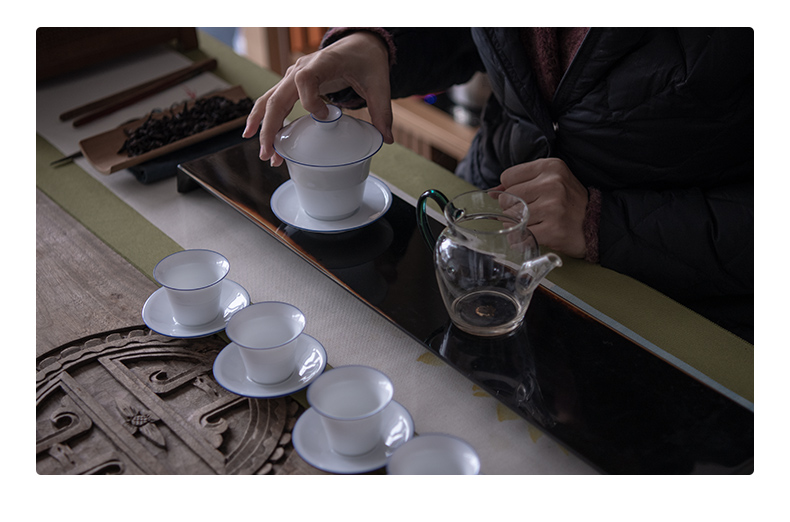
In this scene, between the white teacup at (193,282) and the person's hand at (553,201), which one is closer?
the white teacup at (193,282)

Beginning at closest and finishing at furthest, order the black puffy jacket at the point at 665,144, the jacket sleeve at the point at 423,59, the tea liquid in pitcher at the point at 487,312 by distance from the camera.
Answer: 1. the tea liquid in pitcher at the point at 487,312
2. the black puffy jacket at the point at 665,144
3. the jacket sleeve at the point at 423,59

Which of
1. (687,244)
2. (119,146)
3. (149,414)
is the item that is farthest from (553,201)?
(119,146)

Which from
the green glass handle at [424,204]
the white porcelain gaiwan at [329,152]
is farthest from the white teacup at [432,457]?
the white porcelain gaiwan at [329,152]

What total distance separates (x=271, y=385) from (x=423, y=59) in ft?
2.19

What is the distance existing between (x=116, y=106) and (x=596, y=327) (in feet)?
3.16

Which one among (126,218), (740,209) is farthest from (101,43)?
(740,209)

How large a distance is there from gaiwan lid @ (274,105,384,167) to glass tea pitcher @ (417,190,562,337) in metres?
0.13

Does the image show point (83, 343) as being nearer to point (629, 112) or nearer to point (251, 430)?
point (251, 430)

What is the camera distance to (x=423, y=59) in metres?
1.13

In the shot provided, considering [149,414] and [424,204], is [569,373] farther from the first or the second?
[149,414]

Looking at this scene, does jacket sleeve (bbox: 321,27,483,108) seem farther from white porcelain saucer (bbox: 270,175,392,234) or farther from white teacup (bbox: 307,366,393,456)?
white teacup (bbox: 307,366,393,456)

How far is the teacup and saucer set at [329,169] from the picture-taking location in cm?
82

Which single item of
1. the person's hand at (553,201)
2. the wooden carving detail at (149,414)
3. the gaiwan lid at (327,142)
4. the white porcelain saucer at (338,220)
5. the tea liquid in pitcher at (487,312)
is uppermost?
the gaiwan lid at (327,142)

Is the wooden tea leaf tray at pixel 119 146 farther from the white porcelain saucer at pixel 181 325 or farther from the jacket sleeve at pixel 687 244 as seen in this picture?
the jacket sleeve at pixel 687 244
